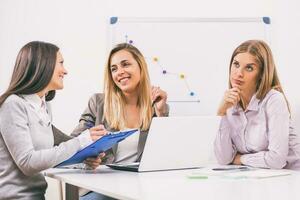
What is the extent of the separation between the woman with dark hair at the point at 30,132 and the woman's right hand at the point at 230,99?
2.26ft

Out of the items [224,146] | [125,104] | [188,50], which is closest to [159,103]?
[125,104]

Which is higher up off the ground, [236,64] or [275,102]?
[236,64]

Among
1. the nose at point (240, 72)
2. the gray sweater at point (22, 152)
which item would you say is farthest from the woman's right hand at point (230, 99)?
the gray sweater at point (22, 152)

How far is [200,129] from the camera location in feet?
5.12

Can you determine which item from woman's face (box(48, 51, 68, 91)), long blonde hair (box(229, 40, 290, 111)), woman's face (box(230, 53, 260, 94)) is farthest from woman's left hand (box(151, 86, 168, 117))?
woman's face (box(48, 51, 68, 91))

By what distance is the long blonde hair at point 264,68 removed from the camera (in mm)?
1986

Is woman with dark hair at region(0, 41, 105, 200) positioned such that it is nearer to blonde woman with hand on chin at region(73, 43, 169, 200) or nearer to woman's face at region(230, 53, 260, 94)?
blonde woman with hand on chin at region(73, 43, 169, 200)

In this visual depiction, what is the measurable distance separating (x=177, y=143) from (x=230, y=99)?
531 mm

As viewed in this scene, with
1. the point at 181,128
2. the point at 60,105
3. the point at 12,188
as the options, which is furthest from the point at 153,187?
the point at 60,105

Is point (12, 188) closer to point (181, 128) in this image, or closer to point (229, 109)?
point (181, 128)

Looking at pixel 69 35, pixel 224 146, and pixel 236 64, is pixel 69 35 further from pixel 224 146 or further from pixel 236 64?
pixel 224 146

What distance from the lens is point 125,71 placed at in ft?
6.93

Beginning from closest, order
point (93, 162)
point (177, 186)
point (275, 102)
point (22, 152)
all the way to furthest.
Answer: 1. point (177, 186)
2. point (22, 152)
3. point (93, 162)
4. point (275, 102)

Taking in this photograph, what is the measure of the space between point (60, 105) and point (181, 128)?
1.42 m
